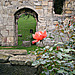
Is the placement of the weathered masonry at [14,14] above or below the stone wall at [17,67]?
above

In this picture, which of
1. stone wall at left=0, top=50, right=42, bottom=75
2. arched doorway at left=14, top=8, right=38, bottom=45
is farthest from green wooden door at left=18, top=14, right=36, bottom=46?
stone wall at left=0, top=50, right=42, bottom=75

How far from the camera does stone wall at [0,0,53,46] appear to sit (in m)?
7.09

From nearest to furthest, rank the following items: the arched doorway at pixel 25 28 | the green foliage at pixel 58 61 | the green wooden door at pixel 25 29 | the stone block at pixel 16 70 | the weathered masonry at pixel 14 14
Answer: the green foliage at pixel 58 61 < the stone block at pixel 16 70 < the weathered masonry at pixel 14 14 < the arched doorway at pixel 25 28 < the green wooden door at pixel 25 29

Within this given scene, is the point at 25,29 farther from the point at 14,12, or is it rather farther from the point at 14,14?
Answer: the point at 14,12

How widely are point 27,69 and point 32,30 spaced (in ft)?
28.5

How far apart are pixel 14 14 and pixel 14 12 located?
5.9 inches

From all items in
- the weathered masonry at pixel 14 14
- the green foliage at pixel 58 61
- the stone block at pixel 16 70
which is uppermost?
the weathered masonry at pixel 14 14

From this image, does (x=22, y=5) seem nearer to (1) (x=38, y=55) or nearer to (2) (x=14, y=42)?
(2) (x=14, y=42)

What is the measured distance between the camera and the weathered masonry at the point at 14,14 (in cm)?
709

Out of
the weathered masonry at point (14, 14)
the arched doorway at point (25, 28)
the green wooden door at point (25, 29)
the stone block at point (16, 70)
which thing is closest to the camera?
the stone block at point (16, 70)

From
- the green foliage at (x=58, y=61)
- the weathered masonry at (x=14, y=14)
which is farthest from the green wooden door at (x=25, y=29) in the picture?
the green foliage at (x=58, y=61)

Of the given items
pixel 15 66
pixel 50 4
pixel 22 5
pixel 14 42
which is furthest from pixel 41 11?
pixel 15 66

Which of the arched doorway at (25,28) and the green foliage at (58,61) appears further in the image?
the arched doorway at (25,28)

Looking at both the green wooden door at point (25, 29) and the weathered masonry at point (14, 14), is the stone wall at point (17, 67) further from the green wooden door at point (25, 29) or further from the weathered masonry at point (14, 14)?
the green wooden door at point (25, 29)
